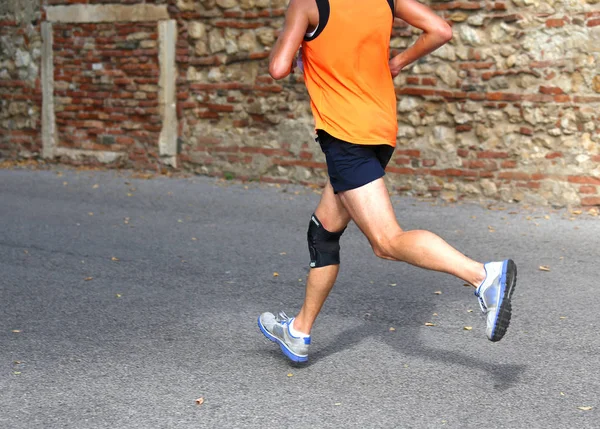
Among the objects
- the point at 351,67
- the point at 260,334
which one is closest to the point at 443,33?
the point at 351,67

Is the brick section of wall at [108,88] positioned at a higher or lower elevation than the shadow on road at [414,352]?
lower

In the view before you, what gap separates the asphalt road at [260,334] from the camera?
12.7 ft

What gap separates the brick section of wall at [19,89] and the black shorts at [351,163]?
10058 mm

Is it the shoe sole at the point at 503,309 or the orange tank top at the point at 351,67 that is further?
the orange tank top at the point at 351,67

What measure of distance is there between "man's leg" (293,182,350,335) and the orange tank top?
384 mm

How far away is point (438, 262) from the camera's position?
12.7 ft

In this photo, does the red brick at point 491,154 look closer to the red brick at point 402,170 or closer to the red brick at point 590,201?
the red brick at point 402,170

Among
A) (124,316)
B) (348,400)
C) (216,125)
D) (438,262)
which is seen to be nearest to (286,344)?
(348,400)

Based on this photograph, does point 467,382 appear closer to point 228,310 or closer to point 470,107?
point 228,310

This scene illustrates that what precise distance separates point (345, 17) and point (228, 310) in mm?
2143

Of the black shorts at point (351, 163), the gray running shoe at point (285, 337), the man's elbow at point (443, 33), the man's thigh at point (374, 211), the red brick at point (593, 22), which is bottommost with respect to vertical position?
A: the gray running shoe at point (285, 337)

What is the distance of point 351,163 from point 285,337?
91 centimetres

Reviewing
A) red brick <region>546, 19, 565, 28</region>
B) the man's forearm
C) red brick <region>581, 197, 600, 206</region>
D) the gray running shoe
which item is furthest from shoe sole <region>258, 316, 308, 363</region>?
red brick <region>546, 19, 565, 28</region>

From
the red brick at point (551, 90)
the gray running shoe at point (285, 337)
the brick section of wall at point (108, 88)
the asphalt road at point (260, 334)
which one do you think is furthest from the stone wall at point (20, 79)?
the gray running shoe at point (285, 337)
